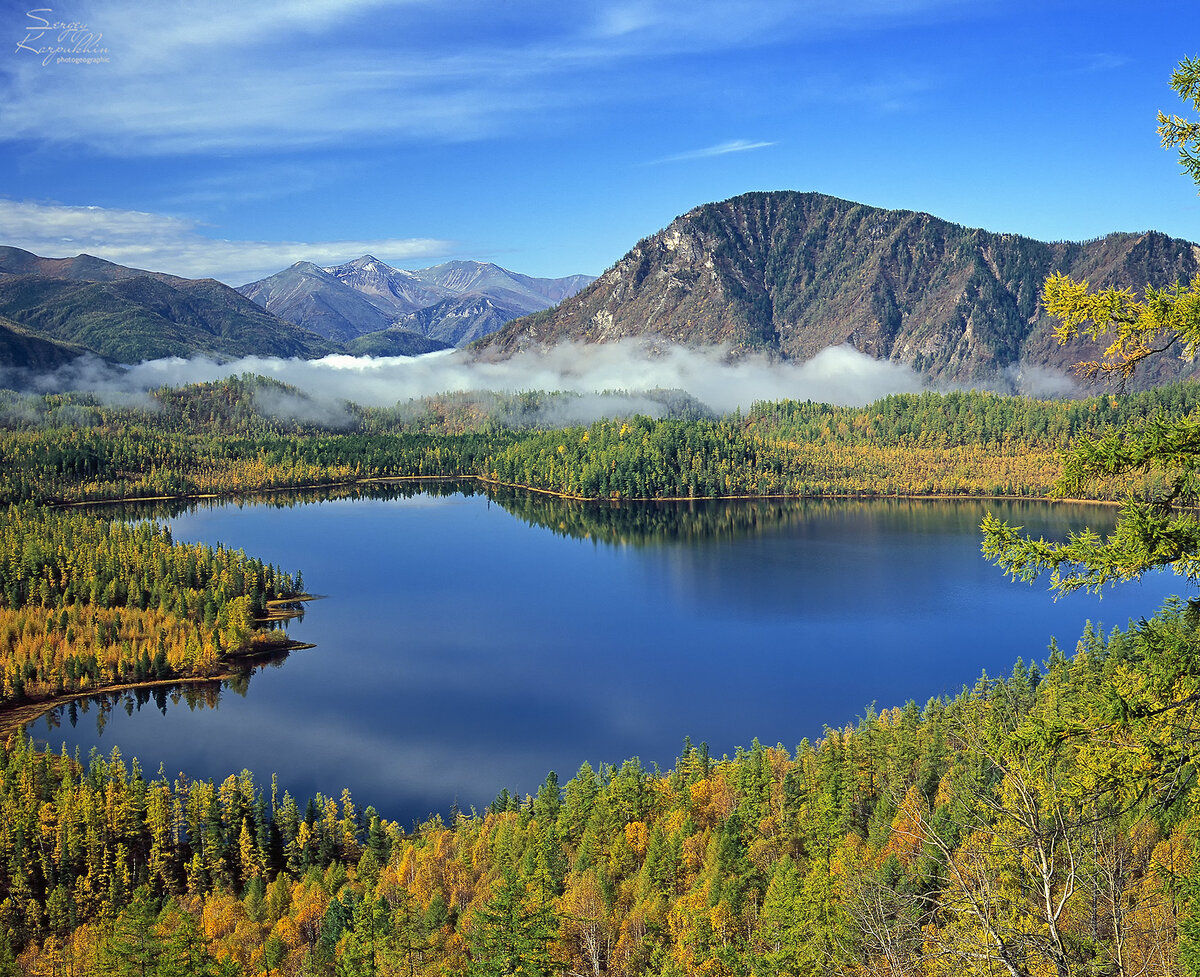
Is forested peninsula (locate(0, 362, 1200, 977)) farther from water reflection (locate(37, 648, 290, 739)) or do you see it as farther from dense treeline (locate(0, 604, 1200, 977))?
water reflection (locate(37, 648, 290, 739))

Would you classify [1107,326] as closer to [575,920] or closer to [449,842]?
[575,920]

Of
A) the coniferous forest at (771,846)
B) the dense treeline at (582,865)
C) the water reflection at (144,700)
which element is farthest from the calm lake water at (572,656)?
the dense treeline at (582,865)

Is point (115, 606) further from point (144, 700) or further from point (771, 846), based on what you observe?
point (771, 846)

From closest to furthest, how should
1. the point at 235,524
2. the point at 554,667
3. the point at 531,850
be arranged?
1. the point at 531,850
2. the point at 554,667
3. the point at 235,524

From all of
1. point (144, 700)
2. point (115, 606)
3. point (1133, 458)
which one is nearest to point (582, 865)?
point (1133, 458)

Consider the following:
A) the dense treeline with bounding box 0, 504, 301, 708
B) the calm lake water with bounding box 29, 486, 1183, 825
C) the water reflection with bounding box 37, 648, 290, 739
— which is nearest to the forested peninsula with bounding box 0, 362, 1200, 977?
the calm lake water with bounding box 29, 486, 1183, 825

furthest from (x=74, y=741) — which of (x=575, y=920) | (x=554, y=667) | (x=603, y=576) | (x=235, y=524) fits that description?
(x=235, y=524)
